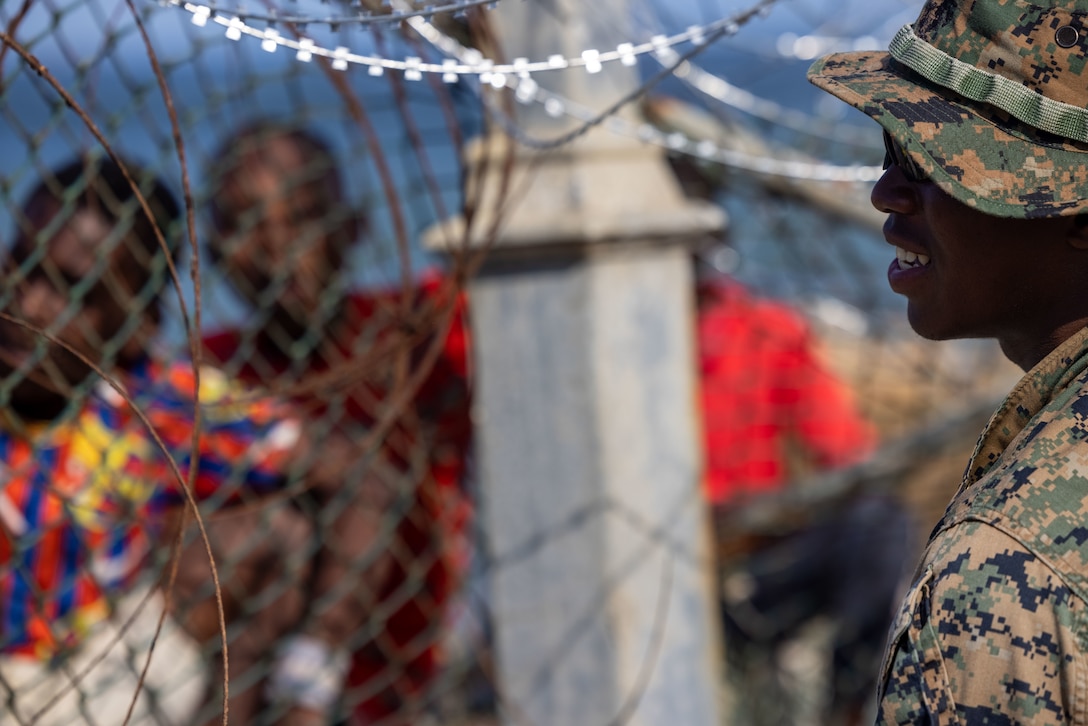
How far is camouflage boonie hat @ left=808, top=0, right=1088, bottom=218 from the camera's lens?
1027mm

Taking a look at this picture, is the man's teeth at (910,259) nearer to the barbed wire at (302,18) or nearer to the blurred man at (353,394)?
the barbed wire at (302,18)

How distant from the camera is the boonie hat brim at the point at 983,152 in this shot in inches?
40.3

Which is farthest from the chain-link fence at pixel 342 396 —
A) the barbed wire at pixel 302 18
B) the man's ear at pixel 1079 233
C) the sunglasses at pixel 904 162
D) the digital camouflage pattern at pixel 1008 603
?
the digital camouflage pattern at pixel 1008 603

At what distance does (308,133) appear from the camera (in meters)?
3.23

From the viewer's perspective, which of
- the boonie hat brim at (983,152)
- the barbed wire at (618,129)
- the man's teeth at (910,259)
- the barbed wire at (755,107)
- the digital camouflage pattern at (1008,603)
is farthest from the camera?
the barbed wire at (755,107)

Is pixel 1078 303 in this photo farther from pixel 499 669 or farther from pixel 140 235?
pixel 140 235

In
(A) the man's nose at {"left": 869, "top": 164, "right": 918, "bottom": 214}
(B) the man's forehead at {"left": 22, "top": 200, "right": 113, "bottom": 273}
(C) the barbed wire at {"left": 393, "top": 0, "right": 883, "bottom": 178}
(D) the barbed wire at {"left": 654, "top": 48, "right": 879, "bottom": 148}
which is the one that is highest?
(A) the man's nose at {"left": 869, "top": 164, "right": 918, "bottom": 214}

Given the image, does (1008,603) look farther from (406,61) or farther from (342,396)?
(342,396)

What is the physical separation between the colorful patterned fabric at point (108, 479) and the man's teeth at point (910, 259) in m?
1.32

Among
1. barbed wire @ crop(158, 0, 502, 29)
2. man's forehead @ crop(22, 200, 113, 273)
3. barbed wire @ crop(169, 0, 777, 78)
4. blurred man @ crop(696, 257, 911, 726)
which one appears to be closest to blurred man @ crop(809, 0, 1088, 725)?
barbed wire @ crop(169, 0, 777, 78)

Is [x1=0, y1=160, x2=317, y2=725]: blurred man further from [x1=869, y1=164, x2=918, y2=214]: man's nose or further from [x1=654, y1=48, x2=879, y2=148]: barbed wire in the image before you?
[x1=869, y1=164, x2=918, y2=214]: man's nose

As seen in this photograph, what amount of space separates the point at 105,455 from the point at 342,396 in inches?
16.0

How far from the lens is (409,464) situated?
8.94 ft

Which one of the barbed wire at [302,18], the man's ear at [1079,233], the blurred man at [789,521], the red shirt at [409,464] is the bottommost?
the blurred man at [789,521]
